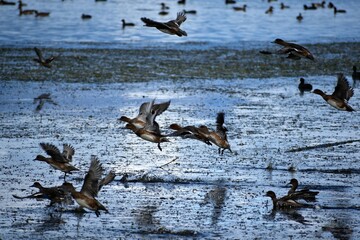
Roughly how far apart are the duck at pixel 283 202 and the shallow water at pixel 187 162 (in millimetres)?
137

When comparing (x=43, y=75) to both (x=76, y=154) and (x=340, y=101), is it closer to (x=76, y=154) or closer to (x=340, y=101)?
(x=76, y=154)

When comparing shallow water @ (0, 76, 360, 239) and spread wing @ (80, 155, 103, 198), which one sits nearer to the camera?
spread wing @ (80, 155, 103, 198)

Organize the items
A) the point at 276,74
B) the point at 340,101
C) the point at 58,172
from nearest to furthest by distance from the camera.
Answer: the point at 58,172, the point at 340,101, the point at 276,74

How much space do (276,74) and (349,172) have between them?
13.5 metres

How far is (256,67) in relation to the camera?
98.4 feet

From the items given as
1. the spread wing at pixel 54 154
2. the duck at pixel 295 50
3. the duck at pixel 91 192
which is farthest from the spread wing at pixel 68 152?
the duck at pixel 295 50

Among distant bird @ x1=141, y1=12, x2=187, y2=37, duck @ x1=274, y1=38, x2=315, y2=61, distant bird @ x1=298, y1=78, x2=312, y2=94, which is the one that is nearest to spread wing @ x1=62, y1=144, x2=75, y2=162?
distant bird @ x1=141, y1=12, x2=187, y2=37

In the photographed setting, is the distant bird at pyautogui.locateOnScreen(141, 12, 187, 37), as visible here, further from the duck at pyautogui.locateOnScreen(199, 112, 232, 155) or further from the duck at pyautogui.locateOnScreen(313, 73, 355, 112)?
the duck at pyautogui.locateOnScreen(313, 73, 355, 112)

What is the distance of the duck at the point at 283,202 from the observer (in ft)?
42.5

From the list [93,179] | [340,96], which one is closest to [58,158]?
[93,179]

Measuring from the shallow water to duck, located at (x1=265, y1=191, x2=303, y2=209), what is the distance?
137 mm

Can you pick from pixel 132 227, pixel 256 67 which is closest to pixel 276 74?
pixel 256 67

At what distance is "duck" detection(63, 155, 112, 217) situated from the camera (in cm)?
1180

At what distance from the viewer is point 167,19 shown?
5834 cm
